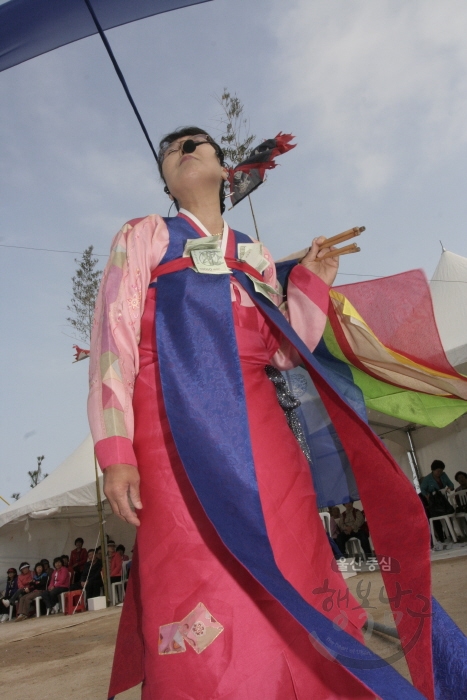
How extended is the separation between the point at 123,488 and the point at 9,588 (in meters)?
11.0

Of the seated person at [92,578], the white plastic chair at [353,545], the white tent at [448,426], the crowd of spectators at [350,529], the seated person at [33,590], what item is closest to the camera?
the white plastic chair at [353,545]

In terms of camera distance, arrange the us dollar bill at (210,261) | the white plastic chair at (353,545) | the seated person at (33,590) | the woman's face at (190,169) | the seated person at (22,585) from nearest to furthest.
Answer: the us dollar bill at (210,261), the woman's face at (190,169), the white plastic chair at (353,545), the seated person at (33,590), the seated person at (22,585)

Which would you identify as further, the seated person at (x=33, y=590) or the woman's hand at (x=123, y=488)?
the seated person at (x=33, y=590)

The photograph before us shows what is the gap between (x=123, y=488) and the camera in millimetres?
1062

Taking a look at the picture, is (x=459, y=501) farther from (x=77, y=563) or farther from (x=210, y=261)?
(x=210, y=261)

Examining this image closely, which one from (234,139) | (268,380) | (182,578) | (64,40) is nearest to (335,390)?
(268,380)

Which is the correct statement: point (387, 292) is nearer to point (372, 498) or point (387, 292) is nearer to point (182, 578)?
point (372, 498)

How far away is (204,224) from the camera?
147cm

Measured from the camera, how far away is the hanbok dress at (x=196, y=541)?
93 centimetres

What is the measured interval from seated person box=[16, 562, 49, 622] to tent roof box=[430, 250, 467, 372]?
292 inches

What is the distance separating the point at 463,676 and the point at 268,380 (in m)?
0.69

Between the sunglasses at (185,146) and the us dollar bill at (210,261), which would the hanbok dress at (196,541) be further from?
the sunglasses at (185,146)

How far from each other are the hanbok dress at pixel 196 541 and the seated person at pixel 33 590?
30.5 ft

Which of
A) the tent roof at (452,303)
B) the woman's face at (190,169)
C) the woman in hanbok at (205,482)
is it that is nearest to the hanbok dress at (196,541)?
the woman in hanbok at (205,482)
